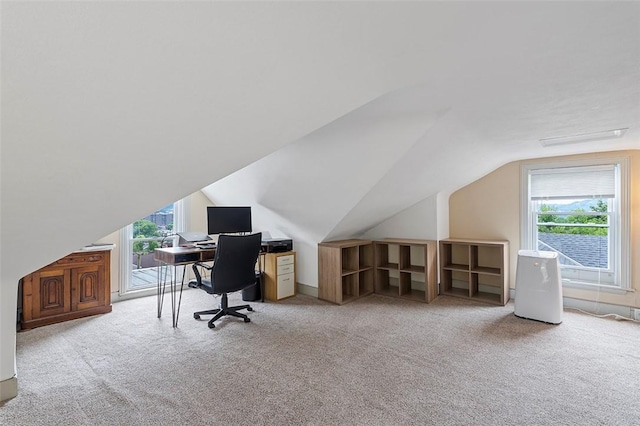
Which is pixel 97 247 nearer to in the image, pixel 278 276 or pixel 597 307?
pixel 278 276

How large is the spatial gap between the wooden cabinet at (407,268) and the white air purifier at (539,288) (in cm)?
110

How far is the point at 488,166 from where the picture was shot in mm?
4234

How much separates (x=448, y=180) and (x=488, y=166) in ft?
2.03

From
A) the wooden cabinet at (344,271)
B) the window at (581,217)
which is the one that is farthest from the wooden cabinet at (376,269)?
the window at (581,217)

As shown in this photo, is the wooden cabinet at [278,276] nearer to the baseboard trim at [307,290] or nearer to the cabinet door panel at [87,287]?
the baseboard trim at [307,290]

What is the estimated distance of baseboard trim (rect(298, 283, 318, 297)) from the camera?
15.3ft

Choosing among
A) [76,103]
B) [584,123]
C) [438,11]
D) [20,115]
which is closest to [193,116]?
[76,103]

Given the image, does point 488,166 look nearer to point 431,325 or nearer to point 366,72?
point 431,325

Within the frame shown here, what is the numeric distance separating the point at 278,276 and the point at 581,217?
165 inches

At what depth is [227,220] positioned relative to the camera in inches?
165

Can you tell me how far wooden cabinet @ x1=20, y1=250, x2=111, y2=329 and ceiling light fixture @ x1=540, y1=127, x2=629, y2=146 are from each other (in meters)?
5.41

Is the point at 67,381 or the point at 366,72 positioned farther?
the point at 67,381

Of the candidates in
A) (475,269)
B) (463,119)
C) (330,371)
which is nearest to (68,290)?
(330,371)

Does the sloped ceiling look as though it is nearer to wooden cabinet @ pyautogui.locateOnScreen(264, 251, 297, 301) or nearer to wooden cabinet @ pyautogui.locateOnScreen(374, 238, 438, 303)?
wooden cabinet @ pyautogui.locateOnScreen(264, 251, 297, 301)
